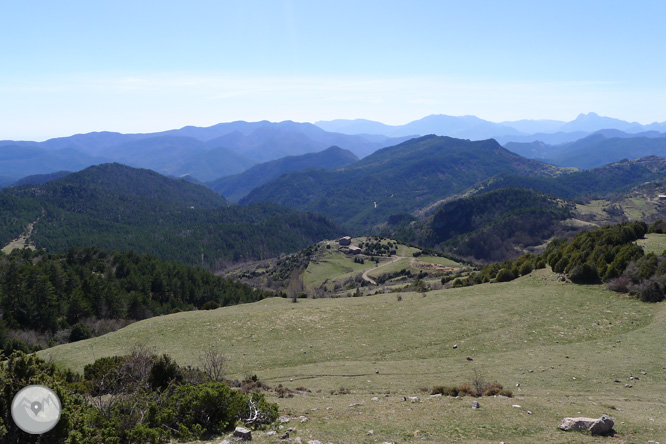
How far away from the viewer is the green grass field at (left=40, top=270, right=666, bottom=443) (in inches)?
538

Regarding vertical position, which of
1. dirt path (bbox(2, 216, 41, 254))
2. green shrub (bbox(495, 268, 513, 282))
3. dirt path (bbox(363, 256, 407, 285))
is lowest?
dirt path (bbox(363, 256, 407, 285))

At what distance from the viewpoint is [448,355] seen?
2506 cm

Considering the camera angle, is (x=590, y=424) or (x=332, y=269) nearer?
(x=590, y=424)

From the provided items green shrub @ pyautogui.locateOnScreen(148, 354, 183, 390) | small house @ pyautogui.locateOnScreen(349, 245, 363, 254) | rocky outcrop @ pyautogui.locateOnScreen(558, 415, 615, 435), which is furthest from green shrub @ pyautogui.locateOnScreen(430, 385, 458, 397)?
small house @ pyautogui.locateOnScreen(349, 245, 363, 254)

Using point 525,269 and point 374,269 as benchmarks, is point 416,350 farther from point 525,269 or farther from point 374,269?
point 374,269

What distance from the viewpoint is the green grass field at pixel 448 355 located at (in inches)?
538

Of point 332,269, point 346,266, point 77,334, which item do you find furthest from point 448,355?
point 346,266

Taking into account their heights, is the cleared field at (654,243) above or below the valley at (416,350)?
above

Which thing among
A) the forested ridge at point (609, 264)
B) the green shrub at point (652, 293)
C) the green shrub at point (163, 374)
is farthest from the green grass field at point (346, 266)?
the green shrub at point (163, 374)

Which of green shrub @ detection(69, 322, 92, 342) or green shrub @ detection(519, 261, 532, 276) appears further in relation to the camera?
green shrub @ detection(519, 261, 532, 276)

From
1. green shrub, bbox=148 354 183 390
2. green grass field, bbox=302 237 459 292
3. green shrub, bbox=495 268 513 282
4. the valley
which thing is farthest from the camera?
green grass field, bbox=302 237 459 292

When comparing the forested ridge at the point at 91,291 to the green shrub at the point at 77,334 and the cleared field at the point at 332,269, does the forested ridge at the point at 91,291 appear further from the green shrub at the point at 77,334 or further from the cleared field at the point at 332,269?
the cleared field at the point at 332,269

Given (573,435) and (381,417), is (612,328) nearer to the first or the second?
(573,435)

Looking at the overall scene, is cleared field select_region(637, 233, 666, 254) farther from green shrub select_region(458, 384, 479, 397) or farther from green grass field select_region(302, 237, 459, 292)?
green grass field select_region(302, 237, 459, 292)
